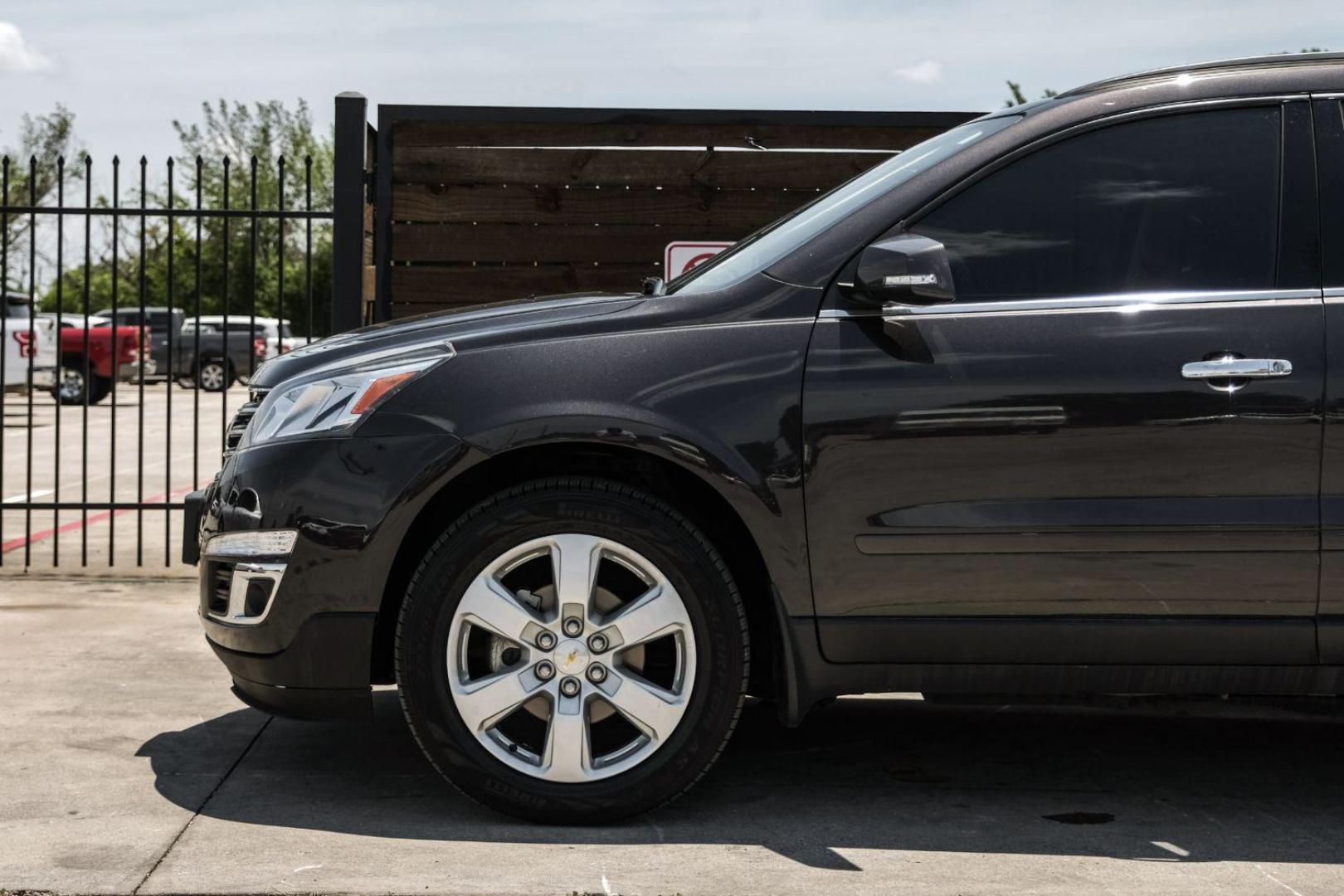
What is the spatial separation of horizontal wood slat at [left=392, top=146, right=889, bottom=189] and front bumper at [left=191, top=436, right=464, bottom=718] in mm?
3624

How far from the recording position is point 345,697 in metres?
3.78

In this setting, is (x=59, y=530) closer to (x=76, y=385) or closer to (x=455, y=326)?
(x=455, y=326)

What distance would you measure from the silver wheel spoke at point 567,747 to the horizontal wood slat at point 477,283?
148 inches

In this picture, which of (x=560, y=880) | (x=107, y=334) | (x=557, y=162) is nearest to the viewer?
(x=560, y=880)

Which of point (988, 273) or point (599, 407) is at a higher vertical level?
point (988, 273)

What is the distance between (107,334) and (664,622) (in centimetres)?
2322

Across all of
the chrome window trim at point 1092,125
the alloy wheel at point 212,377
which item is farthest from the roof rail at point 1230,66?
the alloy wheel at point 212,377

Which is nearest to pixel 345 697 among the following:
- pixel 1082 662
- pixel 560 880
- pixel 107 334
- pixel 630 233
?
pixel 560 880

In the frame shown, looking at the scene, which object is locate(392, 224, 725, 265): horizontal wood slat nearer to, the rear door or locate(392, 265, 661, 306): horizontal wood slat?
locate(392, 265, 661, 306): horizontal wood slat

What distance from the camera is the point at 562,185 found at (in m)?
7.27

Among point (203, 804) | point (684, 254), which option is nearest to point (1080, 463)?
point (203, 804)

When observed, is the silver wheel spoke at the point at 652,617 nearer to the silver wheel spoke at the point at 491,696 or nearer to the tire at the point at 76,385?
the silver wheel spoke at the point at 491,696

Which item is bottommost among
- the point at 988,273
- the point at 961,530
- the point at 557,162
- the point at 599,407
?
the point at 961,530

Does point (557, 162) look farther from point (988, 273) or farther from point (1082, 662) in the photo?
point (1082, 662)
